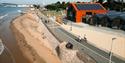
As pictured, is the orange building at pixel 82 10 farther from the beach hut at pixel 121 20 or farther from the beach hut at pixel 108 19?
the beach hut at pixel 121 20

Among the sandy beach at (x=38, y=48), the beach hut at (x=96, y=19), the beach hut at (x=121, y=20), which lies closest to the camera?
the sandy beach at (x=38, y=48)

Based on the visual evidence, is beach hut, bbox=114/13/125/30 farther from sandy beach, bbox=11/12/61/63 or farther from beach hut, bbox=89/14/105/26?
sandy beach, bbox=11/12/61/63

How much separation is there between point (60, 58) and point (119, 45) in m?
10.9

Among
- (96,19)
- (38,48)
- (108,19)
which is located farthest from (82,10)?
(38,48)

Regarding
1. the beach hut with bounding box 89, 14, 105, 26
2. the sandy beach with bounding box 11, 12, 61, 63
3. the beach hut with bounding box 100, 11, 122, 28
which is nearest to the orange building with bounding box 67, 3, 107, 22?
the beach hut with bounding box 89, 14, 105, 26

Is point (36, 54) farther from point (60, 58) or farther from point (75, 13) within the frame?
point (75, 13)

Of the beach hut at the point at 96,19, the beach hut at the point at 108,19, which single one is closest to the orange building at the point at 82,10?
the beach hut at the point at 96,19

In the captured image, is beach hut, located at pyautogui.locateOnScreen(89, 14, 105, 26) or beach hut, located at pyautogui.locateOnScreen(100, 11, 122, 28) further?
beach hut, located at pyautogui.locateOnScreen(89, 14, 105, 26)

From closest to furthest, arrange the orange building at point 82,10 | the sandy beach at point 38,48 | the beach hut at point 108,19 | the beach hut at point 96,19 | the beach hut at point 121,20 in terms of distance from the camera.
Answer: the sandy beach at point 38,48 < the beach hut at point 121,20 < the beach hut at point 108,19 < the beach hut at point 96,19 < the orange building at point 82,10

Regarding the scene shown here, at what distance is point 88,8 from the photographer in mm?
71375

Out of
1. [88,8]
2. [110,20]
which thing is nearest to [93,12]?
[88,8]

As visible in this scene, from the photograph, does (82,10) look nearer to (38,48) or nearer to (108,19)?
(108,19)

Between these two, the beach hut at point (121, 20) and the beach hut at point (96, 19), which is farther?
the beach hut at point (96, 19)

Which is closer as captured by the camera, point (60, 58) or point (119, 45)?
point (60, 58)
